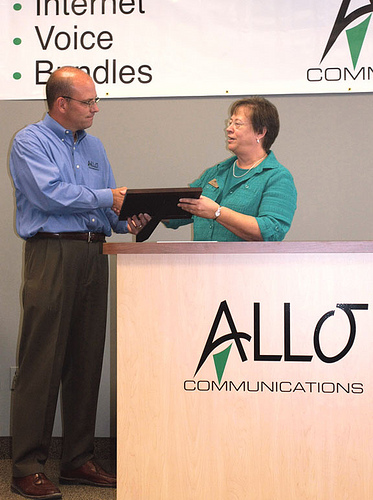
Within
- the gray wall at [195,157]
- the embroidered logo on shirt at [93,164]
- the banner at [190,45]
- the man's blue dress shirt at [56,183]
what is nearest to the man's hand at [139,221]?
the man's blue dress shirt at [56,183]

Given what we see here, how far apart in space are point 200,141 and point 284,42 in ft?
2.34

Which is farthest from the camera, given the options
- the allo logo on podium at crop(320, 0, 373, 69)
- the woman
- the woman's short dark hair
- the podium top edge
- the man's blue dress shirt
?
the allo logo on podium at crop(320, 0, 373, 69)

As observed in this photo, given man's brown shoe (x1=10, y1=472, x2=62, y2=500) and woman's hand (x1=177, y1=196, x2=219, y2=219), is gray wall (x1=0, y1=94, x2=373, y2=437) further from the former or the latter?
woman's hand (x1=177, y1=196, x2=219, y2=219)

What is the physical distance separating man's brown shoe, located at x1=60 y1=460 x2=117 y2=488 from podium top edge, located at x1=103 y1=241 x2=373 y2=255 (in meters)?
1.22

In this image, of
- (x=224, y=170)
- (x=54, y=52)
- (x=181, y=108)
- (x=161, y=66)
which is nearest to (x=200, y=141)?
(x=181, y=108)

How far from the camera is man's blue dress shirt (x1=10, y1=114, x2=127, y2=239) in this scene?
244cm

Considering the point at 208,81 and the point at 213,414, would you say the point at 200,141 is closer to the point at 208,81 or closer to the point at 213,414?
the point at 208,81

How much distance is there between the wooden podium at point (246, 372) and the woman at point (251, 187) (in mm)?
388

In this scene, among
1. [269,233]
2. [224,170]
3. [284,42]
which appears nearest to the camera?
[269,233]

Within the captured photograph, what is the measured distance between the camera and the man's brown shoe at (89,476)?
264 centimetres

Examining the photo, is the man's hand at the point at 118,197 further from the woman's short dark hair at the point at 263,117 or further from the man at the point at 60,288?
the woman's short dark hair at the point at 263,117

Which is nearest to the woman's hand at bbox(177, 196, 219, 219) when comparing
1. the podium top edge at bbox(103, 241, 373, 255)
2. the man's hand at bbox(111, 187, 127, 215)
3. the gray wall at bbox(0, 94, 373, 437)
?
the podium top edge at bbox(103, 241, 373, 255)

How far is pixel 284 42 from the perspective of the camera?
322 centimetres

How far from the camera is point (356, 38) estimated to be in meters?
3.18
